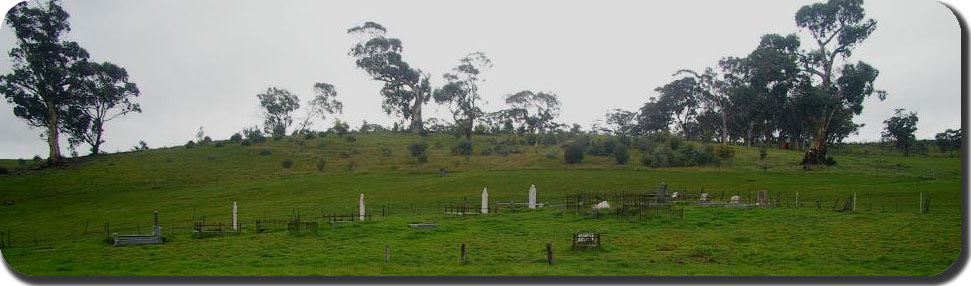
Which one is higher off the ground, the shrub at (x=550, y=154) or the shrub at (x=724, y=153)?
the shrub at (x=724, y=153)

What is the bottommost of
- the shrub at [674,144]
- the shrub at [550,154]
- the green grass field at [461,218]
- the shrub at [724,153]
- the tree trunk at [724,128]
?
the green grass field at [461,218]

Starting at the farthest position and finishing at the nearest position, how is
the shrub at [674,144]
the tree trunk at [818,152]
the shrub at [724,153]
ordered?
the shrub at [674,144], the shrub at [724,153], the tree trunk at [818,152]

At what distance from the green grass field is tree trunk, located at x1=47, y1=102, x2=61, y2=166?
2098 millimetres

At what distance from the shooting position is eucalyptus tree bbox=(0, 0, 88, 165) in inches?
2566

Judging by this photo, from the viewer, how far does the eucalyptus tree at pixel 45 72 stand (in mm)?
65169

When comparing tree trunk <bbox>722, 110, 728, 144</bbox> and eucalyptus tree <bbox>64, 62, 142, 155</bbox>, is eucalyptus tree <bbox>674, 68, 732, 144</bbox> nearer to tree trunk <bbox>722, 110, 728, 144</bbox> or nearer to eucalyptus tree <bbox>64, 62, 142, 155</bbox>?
tree trunk <bbox>722, 110, 728, 144</bbox>

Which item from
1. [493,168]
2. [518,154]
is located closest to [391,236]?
[493,168]

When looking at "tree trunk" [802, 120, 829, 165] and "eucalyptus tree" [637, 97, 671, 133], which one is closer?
"tree trunk" [802, 120, 829, 165]

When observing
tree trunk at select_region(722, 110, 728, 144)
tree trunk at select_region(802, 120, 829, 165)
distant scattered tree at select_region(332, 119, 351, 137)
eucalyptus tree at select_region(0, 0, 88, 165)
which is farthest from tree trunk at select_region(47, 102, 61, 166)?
tree trunk at select_region(722, 110, 728, 144)

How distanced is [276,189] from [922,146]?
240 feet

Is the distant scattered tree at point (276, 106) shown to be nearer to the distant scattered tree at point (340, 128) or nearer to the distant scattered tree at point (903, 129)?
the distant scattered tree at point (340, 128)

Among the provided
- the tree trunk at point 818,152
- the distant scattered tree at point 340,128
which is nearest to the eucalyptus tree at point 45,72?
the distant scattered tree at point 340,128

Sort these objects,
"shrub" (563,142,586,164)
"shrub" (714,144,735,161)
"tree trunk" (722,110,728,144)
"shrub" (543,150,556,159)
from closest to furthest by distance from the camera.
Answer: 1. "shrub" (563,142,586,164)
2. "shrub" (714,144,735,161)
3. "shrub" (543,150,556,159)
4. "tree trunk" (722,110,728,144)

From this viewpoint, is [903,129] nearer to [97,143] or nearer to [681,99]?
[681,99]
